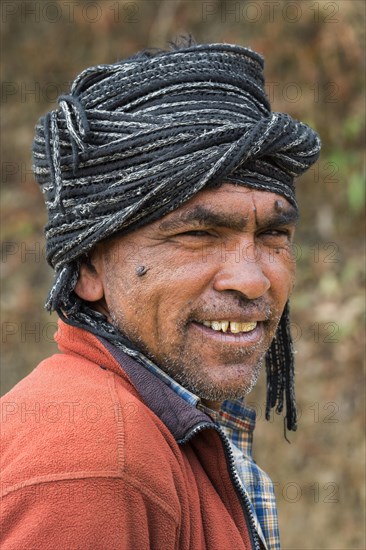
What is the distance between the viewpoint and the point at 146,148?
2.10 metres

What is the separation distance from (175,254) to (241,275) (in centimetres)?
20

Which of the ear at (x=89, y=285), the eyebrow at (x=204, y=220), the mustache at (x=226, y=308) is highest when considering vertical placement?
the eyebrow at (x=204, y=220)

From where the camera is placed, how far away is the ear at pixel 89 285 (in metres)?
2.30

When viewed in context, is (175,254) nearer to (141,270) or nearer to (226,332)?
(141,270)

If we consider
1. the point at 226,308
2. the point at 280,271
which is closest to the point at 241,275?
the point at 226,308

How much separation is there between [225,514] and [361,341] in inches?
138

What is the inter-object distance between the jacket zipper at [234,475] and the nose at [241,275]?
41 cm

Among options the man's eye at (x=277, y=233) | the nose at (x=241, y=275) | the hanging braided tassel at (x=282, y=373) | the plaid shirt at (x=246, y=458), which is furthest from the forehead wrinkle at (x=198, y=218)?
the hanging braided tassel at (x=282, y=373)

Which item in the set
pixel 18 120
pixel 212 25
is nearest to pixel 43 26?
pixel 18 120

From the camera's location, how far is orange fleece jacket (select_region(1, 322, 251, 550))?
1572 millimetres

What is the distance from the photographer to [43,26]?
7.73 metres

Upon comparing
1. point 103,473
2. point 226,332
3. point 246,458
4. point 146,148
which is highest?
point 146,148

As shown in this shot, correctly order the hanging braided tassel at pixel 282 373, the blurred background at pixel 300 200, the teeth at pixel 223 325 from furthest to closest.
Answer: the blurred background at pixel 300 200 < the hanging braided tassel at pixel 282 373 < the teeth at pixel 223 325

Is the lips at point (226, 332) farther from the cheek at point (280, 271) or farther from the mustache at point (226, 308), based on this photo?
the cheek at point (280, 271)
